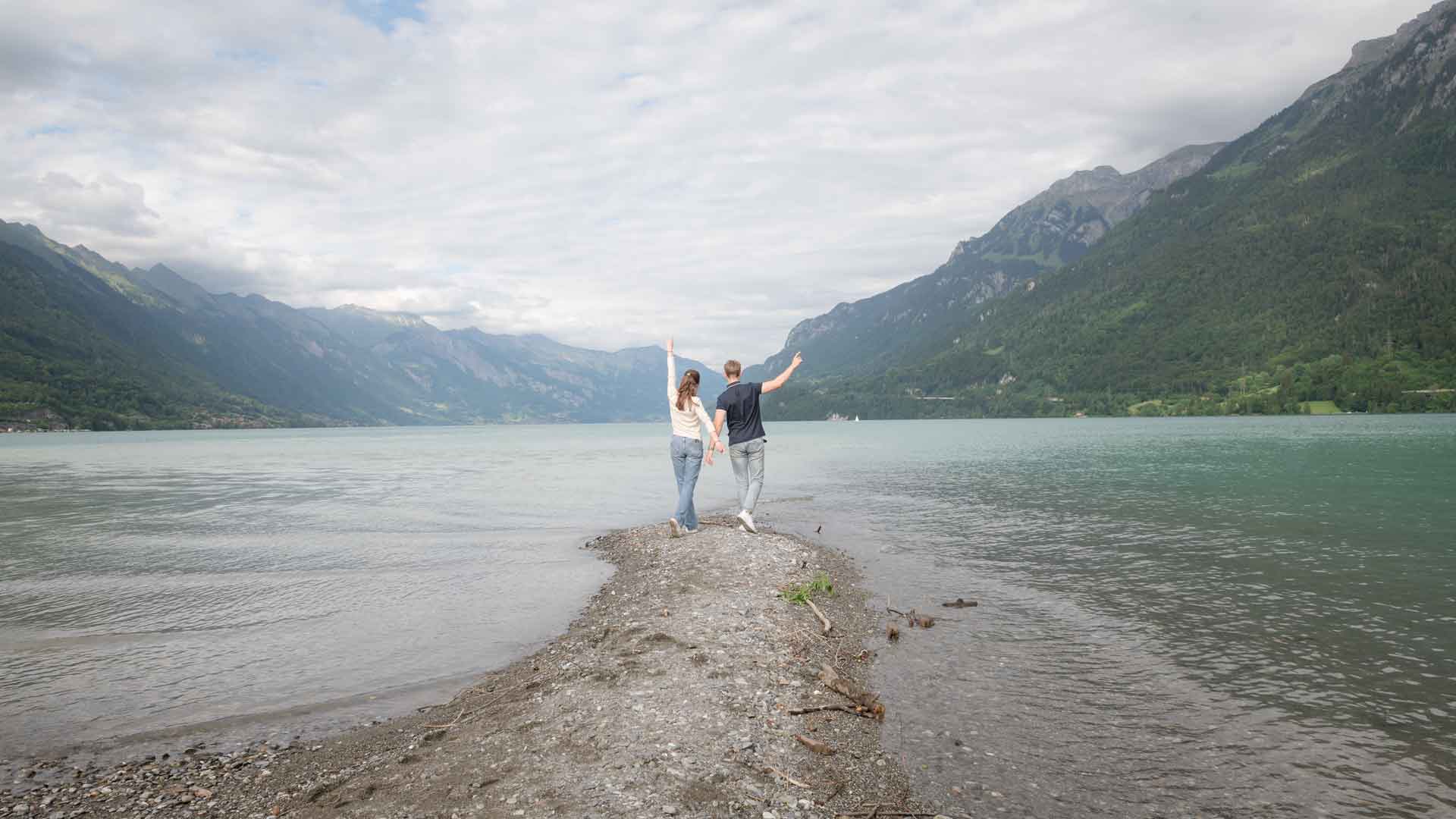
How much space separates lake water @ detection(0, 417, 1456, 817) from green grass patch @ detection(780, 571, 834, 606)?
1.65 m

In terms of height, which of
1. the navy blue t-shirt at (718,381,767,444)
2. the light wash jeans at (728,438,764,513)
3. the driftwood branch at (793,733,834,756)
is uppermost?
the navy blue t-shirt at (718,381,767,444)

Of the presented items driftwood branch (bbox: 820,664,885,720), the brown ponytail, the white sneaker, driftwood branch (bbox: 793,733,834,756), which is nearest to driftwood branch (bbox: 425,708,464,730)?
driftwood branch (bbox: 793,733,834,756)

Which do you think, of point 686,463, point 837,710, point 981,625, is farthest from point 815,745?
point 686,463

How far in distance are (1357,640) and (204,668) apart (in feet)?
69.5

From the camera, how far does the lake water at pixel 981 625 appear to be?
8633 mm

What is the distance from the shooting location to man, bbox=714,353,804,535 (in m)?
18.1

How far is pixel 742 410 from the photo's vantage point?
18.6 meters

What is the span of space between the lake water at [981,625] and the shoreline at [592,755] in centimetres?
105

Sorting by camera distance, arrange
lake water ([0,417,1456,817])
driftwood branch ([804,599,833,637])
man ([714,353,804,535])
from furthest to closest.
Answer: man ([714,353,804,535]) < driftwood branch ([804,599,833,637]) < lake water ([0,417,1456,817])

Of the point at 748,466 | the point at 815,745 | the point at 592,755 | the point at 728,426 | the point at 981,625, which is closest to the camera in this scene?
the point at 592,755

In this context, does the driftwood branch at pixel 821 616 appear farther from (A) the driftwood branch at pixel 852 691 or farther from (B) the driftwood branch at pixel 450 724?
(B) the driftwood branch at pixel 450 724

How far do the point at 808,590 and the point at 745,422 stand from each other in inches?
190

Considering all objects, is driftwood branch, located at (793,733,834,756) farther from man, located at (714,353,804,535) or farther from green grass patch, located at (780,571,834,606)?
man, located at (714,353,804,535)

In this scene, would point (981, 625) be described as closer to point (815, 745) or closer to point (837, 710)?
point (837, 710)
